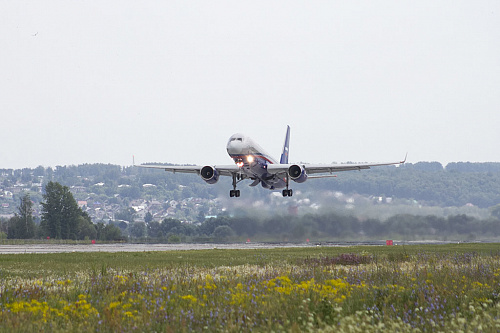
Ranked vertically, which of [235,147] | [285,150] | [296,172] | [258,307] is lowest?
[258,307]

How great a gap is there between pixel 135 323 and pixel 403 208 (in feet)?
226

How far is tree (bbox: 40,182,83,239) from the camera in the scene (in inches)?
5266

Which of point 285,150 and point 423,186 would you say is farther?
point 423,186

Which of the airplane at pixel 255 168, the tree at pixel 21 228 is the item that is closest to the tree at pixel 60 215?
the tree at pixel 21 228

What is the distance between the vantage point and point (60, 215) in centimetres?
13475

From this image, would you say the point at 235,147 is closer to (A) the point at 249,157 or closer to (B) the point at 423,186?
(A) the point at 249,157

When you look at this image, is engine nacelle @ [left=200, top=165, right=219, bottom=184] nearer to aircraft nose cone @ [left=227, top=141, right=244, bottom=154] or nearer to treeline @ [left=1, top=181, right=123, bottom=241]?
aircraft nose cone @ [left=227, top=141, right=244, bottom=154]

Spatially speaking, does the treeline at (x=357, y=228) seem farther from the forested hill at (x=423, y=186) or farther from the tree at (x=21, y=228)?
the tree at (x=21, y=228)

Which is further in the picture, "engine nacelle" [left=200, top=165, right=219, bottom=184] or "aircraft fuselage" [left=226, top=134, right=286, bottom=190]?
"engine nacelle" [left=200, top=165, right=219, bottom=184]

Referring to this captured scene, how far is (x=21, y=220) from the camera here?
135 metres

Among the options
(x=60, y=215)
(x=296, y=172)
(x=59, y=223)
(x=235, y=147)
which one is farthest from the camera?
(x=60, y=215)

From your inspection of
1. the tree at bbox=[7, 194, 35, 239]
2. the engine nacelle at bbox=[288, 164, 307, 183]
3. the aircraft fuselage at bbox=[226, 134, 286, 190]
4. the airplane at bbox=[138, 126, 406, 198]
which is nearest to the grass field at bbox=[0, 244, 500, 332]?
the aircraft fuselage at bbox=[226, 134, 286, 190]

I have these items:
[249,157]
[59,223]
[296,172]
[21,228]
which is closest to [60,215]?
[59,223]

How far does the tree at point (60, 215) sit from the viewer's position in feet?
439
